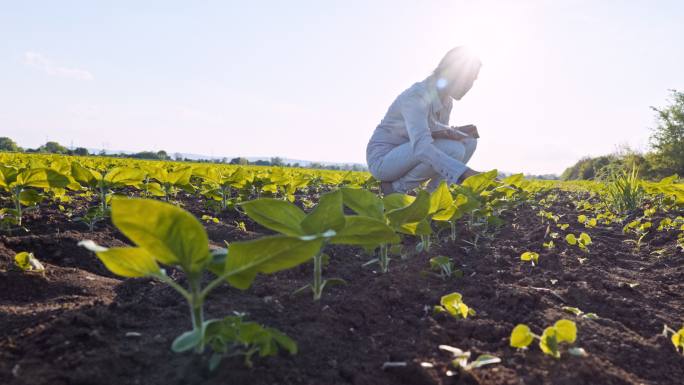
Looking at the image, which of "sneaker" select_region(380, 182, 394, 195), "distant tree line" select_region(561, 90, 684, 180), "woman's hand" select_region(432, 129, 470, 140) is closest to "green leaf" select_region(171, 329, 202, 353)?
"woman's hand" select_region(432, 129, 470, 140)

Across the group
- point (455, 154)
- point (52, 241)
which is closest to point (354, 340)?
point (52, 241)

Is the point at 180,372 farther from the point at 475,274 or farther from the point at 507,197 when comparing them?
the point at 507,197

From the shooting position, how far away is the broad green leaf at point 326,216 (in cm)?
126

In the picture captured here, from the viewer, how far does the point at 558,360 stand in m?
1.26

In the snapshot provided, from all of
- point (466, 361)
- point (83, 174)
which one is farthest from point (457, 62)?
point (466, 361)

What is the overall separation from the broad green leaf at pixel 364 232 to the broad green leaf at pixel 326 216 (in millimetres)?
39

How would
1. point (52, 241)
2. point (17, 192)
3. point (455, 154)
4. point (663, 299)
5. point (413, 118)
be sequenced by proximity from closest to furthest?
point (663, 299) → point (52, 241) → point (17, 192) → point (413, 118) → point (455, 154)

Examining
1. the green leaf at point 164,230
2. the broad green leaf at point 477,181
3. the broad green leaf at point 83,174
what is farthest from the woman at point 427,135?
the green leaf at point 164,230

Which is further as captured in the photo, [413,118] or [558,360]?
[413,118]

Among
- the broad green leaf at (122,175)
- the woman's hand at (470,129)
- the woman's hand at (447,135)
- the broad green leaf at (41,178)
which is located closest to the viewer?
the broad green leaf at (41,178)

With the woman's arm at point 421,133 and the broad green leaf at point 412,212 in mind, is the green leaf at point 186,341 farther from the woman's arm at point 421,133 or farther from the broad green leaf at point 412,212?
the woman's arm at point 421,133

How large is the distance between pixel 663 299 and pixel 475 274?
772 millimetres

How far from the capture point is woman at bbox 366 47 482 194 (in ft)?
14.4

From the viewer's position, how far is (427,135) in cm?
439
